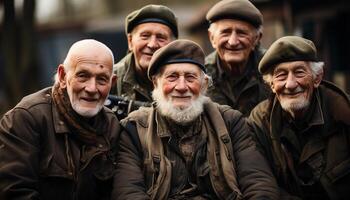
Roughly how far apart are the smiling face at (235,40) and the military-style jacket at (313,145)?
0.95 metres

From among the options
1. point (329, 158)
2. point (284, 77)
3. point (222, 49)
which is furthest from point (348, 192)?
point (222, 49)

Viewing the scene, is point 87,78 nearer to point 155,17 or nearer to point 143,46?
point 143,46

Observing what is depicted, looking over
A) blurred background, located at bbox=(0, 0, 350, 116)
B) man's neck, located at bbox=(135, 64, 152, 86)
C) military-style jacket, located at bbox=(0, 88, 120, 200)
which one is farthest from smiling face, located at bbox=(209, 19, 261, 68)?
blurred background, located at bbox=(0, 0, 350, 116)

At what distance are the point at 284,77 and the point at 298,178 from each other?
0.88 m

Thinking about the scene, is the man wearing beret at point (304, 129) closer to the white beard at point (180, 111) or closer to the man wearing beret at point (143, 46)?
the white beard at point (180, 111)

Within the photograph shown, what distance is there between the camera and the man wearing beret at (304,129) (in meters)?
5.52

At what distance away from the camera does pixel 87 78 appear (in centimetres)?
527

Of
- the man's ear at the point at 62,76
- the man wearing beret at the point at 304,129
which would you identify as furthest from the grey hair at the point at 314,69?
the man's ear at the point at 62,76

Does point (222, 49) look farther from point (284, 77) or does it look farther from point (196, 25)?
point (196, 25)

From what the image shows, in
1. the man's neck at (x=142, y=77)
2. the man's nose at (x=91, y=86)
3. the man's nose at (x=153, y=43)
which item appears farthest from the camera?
the man's neck at (x=142, y=77)

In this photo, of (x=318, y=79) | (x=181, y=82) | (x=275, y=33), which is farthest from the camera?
(x=275, y=33)

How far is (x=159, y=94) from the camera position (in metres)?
5.64

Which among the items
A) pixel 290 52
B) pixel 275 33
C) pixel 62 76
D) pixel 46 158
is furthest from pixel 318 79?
pixel 275 33

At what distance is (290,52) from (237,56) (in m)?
1.05
